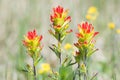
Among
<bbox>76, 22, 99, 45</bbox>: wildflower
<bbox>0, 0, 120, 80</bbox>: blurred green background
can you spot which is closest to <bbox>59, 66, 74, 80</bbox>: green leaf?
<bbox>76, 22, 99, 45</bbox>: wildflower

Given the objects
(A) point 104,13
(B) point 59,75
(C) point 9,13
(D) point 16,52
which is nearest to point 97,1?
(A) point 104,13

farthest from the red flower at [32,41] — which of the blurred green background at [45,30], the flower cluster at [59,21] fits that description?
the blurred green background at [45,30]

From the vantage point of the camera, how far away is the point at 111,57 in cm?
430

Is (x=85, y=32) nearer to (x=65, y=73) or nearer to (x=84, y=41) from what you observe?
(x=84, y=41)

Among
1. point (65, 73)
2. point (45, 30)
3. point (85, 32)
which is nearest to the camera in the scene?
point (85, 32)

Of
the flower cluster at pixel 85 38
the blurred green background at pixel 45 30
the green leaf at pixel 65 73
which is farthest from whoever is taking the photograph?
the blurred green background at pixel 45 30

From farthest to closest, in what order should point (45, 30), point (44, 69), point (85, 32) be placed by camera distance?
point (45, 30), point (44, 69), point (85, 32)

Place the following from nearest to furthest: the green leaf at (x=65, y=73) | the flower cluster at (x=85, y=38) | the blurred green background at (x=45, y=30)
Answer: the flower cluster at (x=85, y=38) < the green leaf at (x=65, y=73) < the blurred green background at (x=45, y=30)

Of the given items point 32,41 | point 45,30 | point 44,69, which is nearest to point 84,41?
point 32,41

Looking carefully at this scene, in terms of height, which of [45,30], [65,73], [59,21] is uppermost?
[45,30]

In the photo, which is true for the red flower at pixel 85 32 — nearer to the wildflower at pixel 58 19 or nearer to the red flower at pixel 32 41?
the wildflower at pixel 58 19

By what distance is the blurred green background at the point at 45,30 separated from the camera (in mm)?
4195

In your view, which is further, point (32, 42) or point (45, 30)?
point (45, 30)

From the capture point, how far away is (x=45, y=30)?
17.5ft
